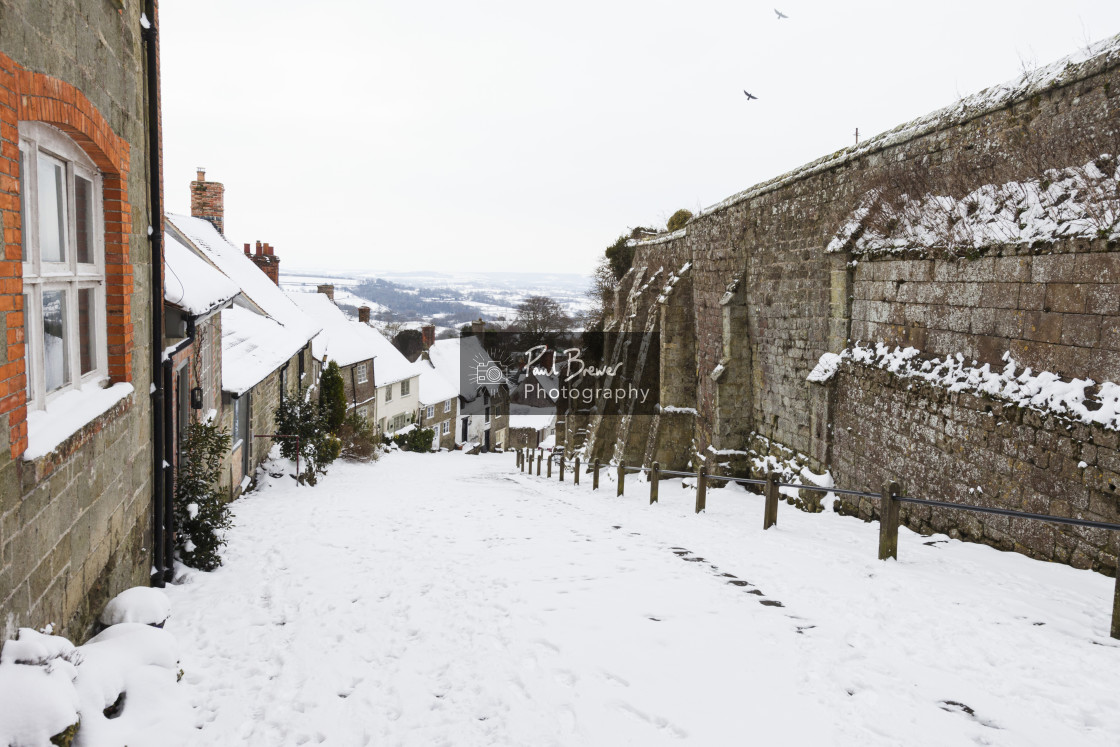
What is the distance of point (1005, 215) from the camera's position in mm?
6641

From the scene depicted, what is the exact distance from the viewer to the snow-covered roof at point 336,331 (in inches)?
1168

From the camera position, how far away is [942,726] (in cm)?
398

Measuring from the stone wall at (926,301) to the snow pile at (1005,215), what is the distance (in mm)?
58

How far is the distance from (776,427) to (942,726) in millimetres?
8675

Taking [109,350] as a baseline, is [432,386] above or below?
below

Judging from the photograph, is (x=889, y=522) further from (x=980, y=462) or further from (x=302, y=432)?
(x=302, y=432)

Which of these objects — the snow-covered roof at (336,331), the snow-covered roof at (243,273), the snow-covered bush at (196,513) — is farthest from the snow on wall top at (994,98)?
the snow-covered roof at (336,331)

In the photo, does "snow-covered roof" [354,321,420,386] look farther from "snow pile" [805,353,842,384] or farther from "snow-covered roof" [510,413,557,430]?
"snow pile" [805,353,842,384]

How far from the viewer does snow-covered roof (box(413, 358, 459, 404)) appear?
41.6 meters

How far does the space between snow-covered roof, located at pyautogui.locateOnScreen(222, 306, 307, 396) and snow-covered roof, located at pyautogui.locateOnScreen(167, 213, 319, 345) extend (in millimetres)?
410

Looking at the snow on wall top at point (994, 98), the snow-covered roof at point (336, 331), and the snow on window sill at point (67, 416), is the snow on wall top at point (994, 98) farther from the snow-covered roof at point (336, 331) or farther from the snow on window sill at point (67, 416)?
the snow-covered roof at point (336, 331)

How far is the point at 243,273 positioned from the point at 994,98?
17.1 m

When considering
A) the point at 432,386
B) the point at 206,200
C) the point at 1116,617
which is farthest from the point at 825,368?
the point at 432,386

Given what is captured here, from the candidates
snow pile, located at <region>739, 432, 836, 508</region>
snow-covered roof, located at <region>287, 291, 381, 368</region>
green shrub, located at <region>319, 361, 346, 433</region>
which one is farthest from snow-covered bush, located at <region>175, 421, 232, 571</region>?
snow-covered roof, located at <region>287, 291, 381, 368</region>
